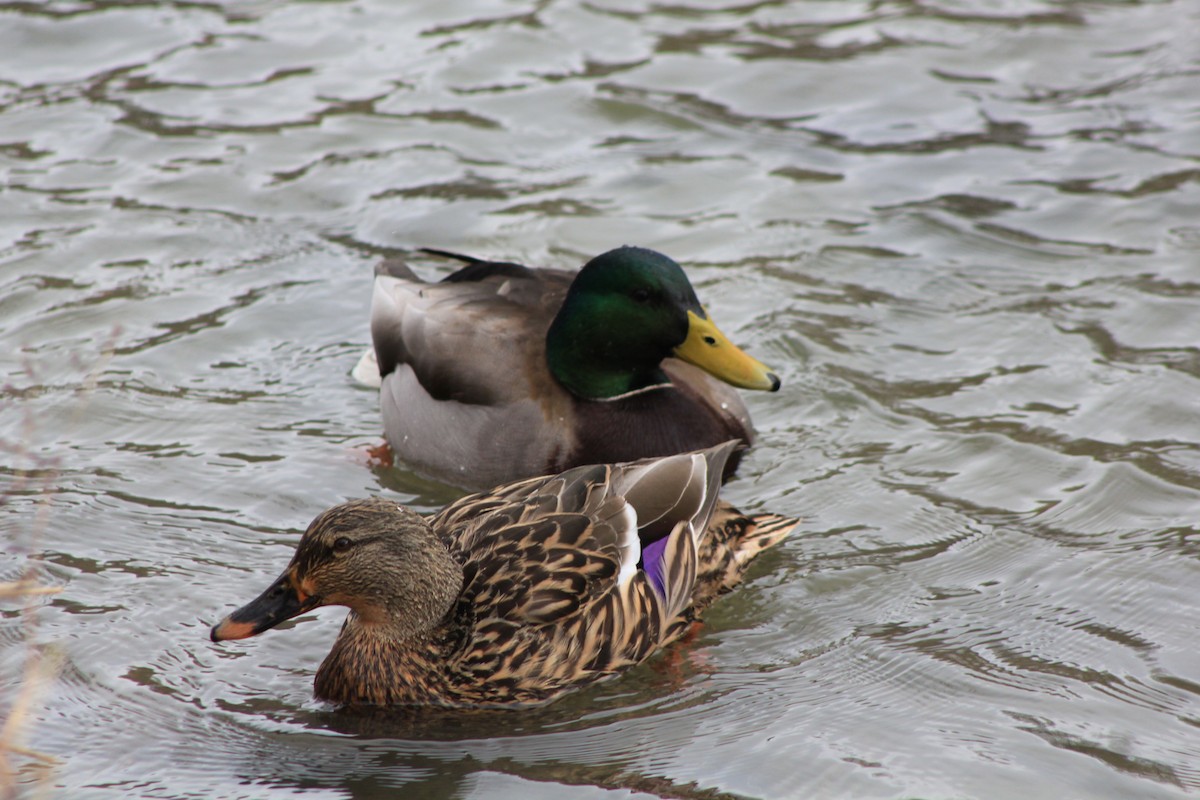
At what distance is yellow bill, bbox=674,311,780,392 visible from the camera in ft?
22.8

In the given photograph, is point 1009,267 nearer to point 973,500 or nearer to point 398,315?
point 973,500

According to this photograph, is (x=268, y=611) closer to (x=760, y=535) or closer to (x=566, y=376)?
(x=760, y=535)

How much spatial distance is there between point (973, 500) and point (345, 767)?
10.1 feet

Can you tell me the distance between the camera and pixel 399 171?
33.2 feet

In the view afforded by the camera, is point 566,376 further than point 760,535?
Yes

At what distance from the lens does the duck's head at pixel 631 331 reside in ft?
23.0

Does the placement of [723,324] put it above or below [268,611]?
below

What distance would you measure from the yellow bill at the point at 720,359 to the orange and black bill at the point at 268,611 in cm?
232

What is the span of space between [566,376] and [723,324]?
150cm

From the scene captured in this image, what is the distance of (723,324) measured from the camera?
8.46m

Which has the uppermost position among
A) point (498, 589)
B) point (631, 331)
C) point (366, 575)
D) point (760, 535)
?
point (631, 331)

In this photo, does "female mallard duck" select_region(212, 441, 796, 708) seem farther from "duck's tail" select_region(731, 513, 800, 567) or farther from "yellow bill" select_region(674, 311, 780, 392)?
"yellow bill" select_region(674, 311, 780, 392)

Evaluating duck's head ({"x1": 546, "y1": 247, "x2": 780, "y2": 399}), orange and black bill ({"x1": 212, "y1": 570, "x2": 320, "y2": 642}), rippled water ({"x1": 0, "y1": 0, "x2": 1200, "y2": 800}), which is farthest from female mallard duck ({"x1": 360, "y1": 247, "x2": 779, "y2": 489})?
orange and black bill ({"x1": 212, "y1": 570, "x2": 320, "y2": 642})

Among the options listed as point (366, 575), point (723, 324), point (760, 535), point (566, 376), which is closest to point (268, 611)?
point (366, 575)
